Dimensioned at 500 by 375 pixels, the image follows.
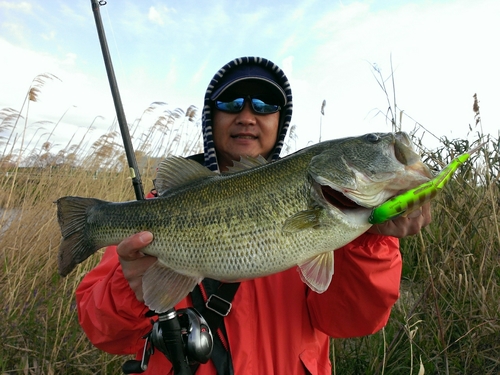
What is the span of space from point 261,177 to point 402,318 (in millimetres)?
1852

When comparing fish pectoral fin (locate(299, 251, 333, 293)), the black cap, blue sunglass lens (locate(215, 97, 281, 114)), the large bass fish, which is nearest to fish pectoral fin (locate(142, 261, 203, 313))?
the large bass fish

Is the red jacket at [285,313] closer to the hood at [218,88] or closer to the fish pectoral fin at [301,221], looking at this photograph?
the fish pectoral fin at [301,221]

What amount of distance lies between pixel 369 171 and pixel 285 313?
0.95m

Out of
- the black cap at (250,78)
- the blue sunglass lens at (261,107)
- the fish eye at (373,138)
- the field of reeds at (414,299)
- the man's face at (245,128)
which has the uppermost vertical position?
the black cap at (250,78)

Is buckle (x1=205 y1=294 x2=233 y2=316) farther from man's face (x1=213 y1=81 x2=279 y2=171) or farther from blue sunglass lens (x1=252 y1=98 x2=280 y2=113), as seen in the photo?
blue sunglass lens (x1=252 y1=98 x2=280 y2=113)

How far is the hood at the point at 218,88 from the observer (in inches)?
109

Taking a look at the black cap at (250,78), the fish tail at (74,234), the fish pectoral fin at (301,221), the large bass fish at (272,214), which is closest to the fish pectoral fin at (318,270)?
the large bass fish at (272,214)

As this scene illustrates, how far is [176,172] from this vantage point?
2037mm

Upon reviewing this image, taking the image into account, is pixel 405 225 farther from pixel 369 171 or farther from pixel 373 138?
pixel 373 138

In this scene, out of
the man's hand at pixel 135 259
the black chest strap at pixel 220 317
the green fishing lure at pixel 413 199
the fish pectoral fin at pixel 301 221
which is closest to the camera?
the green fishing lure at pixel 413 199

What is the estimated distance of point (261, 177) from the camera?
178cm

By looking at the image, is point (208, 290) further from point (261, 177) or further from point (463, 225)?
point (463, 225)

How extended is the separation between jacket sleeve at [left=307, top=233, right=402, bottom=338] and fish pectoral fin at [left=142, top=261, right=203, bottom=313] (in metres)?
0.70

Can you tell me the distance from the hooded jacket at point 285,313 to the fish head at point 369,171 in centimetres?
26
